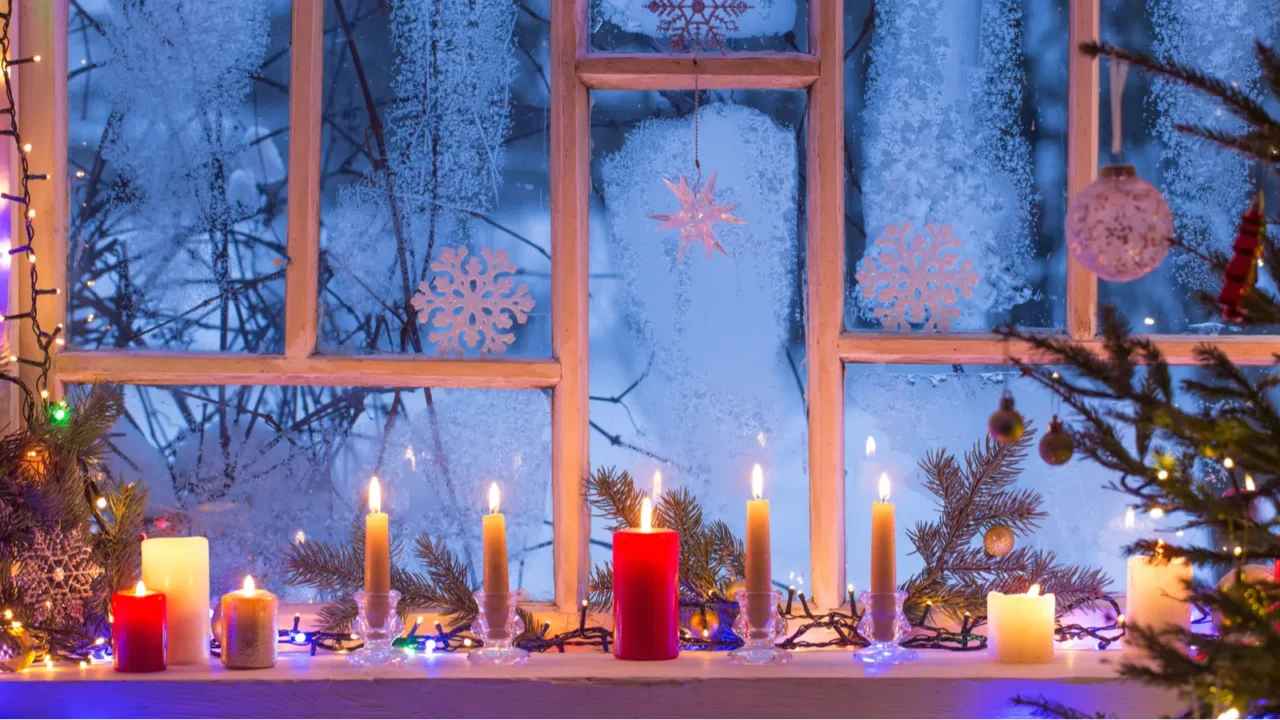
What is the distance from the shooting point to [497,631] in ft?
5.18

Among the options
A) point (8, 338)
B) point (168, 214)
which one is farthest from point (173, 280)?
point (8, 338)

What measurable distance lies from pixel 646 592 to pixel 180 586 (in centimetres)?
58

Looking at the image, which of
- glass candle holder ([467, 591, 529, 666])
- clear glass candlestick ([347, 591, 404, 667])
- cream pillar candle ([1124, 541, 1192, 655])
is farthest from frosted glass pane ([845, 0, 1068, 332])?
clear glass candlestick ([347, 591, 404, 667])

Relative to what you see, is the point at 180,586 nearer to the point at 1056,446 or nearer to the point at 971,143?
the point at 1056,446

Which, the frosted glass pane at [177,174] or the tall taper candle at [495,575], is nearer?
the tall taper candle at [495,575]

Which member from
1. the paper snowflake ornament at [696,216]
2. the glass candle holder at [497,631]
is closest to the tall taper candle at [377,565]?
the glass candle holder at [497,631]

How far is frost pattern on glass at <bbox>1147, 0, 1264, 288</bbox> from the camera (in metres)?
1.80

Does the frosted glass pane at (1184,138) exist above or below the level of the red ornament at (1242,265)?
above

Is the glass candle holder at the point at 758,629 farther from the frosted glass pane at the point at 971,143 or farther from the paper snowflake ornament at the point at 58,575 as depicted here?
the paper snowflake ornament at the point at 58,575

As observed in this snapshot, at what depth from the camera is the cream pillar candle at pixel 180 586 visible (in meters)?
1.56

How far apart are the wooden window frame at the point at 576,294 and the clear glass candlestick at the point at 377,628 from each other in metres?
0.30

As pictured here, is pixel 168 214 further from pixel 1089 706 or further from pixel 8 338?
pixel 1089 706

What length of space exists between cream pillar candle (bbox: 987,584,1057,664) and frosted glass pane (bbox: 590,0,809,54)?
0.84 metres

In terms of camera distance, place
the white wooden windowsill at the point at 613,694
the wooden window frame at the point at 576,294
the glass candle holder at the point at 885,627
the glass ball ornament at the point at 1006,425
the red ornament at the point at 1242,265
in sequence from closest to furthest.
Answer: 1. the red ornament at the point at 1242,265
2. the glass ball ornament at the point at 1006,425
3. the white wooden windowsill at the point at 613,694
4. the glass candle holder at the point at 885,627
5. the wooden window frame at the point at 576,294
